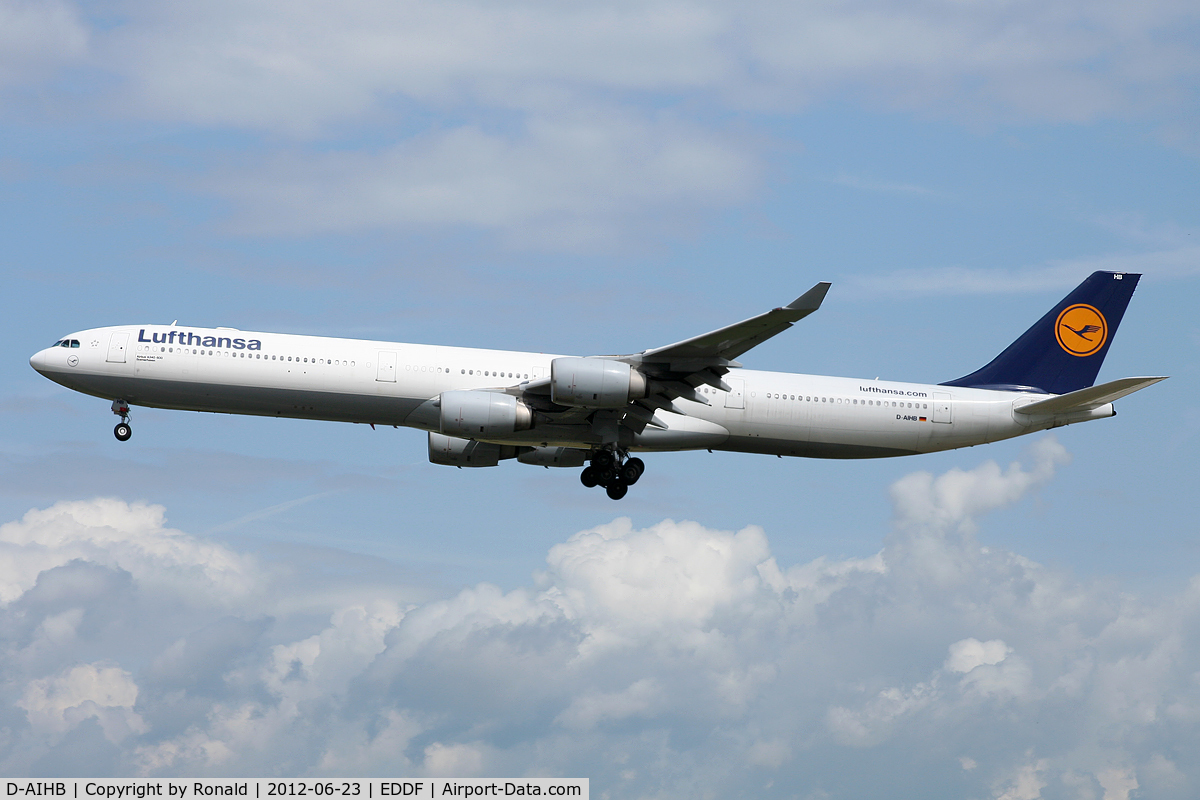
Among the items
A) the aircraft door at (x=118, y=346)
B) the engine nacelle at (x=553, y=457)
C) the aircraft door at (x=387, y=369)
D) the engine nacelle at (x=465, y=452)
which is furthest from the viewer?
the engine nacelle at (x=553, y=457)

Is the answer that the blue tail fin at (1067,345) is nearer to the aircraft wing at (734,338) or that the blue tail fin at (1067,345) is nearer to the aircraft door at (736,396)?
the aircraft door at (736,396)

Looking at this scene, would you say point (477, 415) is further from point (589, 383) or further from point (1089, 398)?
point (1089, 398)

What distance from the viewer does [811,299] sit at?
99.0ft

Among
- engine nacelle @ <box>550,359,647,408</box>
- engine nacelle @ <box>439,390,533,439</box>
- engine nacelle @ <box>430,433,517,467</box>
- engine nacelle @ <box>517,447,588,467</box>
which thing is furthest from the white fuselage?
engine nacelle @ <box>430,433,517,467</box>

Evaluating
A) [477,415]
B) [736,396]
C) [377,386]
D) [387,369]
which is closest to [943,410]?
[736,396]

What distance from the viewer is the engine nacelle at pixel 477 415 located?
110 ft

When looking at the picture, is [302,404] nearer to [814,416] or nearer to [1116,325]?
[814,416]

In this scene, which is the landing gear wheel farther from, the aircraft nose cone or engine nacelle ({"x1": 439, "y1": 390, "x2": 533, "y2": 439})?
the aircraft nose cone

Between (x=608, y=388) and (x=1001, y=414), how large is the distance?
1417 centimetres

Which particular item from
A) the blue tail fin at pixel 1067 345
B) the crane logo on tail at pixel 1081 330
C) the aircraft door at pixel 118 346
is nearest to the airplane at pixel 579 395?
the aircraft door at pixel 118 346

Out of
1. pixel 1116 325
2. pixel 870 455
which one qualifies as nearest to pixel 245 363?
pixel 870 455

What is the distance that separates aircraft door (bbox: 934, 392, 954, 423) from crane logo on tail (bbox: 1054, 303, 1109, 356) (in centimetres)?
654

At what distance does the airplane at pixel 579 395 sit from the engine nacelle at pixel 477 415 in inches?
1.5

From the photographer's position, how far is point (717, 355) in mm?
33312
